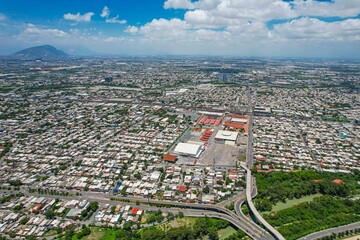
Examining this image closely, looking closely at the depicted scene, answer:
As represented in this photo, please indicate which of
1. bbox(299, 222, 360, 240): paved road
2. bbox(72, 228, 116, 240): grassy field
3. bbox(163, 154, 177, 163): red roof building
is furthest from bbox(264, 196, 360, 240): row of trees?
bbox(163, 154, 177, 163): red roof building

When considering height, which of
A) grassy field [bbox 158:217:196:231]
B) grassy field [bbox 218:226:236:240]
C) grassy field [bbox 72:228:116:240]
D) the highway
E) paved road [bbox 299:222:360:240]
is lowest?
grassy field [bbox 218:226:236:240]

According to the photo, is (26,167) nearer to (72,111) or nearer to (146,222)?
(146,222)

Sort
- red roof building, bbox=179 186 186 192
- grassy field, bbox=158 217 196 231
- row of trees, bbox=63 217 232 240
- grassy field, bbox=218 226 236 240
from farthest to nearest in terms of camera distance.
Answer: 1. red roof building, bbox=179 186 186 192
2. grassy field, bbox=158 217 196 231
3. grassy field, bbox=218 226 236 240
4. row of trees, bbox=63 217 232 240

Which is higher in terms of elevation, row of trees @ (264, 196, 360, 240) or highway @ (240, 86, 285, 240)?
highway @ (240, 86, 285, 240)

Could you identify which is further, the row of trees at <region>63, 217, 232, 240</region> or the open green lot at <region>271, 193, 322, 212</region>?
the open green lot at <region>271, 193, 322, 212</region>

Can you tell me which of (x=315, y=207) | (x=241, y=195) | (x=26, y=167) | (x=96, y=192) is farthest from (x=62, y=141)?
(x=315, y=207)

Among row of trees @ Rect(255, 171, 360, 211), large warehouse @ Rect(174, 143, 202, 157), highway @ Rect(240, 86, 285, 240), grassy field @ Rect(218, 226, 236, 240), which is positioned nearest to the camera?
highway @ Rect(240, 86, 285, 240)

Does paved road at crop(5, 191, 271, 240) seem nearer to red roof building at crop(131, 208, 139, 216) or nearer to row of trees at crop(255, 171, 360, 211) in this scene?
red roof building at crop(131, 208, 139, 216)
